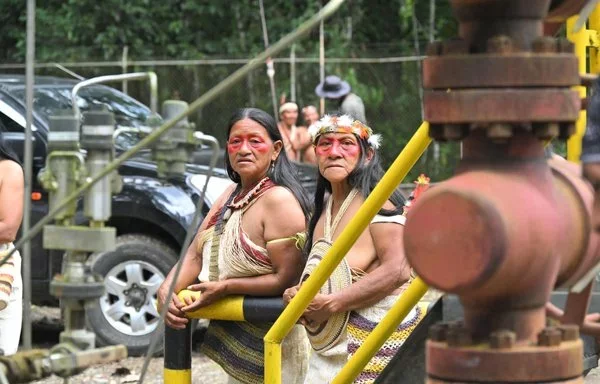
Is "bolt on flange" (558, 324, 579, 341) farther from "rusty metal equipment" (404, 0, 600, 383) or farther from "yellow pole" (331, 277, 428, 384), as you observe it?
"yellow pole" (331, 277, 428, 384)

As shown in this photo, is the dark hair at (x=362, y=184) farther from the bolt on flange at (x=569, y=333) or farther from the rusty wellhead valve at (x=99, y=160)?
the bolt on flange at (x=569, y=333)

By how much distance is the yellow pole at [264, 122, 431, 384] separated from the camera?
4027 mm

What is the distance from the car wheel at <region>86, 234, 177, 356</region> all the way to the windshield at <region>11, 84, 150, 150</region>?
3.38ft

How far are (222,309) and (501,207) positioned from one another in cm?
335

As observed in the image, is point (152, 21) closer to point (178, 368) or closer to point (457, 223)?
point (178, 368)

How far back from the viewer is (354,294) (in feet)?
18.0

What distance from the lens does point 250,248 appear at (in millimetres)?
5930

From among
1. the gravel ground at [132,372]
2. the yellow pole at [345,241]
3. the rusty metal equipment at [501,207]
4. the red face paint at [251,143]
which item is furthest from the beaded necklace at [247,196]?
the rusty metal equipment at [501,207]

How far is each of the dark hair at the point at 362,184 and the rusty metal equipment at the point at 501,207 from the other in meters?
2.80

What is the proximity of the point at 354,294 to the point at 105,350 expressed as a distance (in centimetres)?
239

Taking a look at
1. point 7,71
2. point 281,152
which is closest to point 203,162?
point 281,152

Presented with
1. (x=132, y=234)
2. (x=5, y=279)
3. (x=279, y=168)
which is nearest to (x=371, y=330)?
(x=279, y=168)

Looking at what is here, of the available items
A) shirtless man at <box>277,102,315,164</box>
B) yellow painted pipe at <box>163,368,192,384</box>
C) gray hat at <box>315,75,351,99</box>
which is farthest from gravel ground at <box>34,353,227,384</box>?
gray hat at <box>315,75,351,99</box>

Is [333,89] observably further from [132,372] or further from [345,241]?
[345,241]
